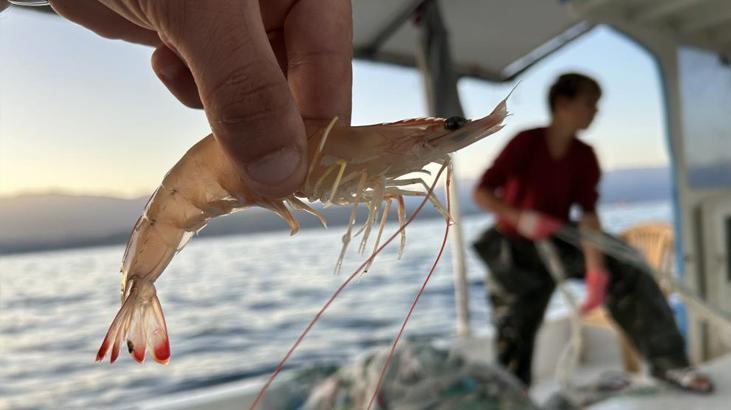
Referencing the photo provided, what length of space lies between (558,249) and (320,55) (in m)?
1.38

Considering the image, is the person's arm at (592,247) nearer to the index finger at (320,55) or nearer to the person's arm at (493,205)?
the person's arm at (493,205)

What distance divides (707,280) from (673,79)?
74 cm

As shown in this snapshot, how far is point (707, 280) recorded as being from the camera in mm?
2047

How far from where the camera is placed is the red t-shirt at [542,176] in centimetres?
158

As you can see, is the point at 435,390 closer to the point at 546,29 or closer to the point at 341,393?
the point at 341,393

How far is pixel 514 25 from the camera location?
2098 millimetres

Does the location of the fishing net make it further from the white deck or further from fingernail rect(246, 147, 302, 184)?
fingernail rect(246, 147, 302, 184)

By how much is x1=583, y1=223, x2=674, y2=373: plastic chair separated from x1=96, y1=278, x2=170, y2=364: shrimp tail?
1959 mm

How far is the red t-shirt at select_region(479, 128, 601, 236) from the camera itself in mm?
1582

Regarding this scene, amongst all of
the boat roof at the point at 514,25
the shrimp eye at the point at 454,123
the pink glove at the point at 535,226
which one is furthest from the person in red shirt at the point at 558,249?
the shrimp eye at the point at 454,123

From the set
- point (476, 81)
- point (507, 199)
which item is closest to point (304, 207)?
point (507, 199)

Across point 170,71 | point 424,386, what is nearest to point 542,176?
point 424,386

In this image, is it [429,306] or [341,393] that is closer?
[341,393]

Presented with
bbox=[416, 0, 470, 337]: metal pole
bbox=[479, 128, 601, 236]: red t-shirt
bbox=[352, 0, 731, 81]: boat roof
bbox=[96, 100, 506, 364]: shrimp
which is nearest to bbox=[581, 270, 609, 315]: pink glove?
bbox=[479, 128, 601, 236]: red t-shirt
